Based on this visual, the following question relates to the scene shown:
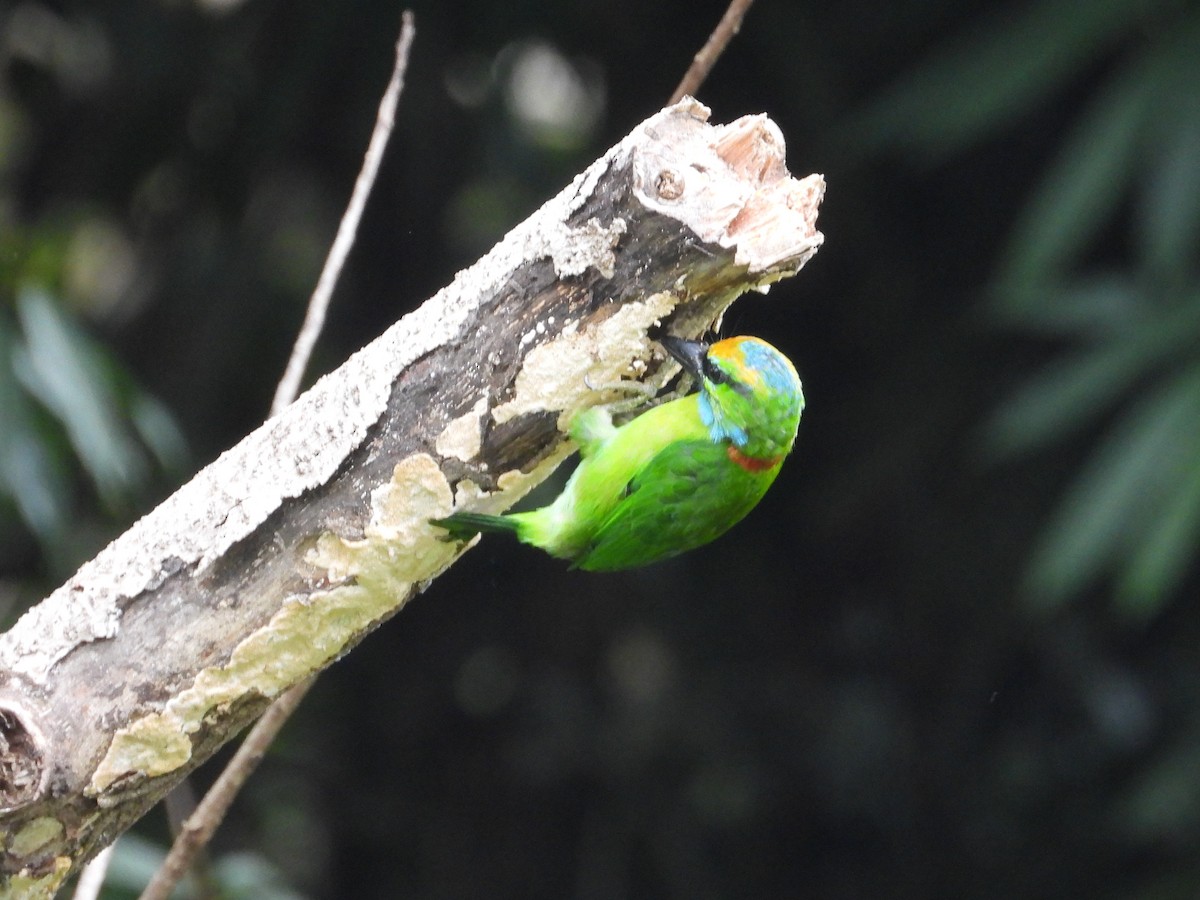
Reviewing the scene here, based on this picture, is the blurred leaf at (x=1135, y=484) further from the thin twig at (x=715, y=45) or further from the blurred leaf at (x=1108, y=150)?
the thin twig at (x=715, y=45)

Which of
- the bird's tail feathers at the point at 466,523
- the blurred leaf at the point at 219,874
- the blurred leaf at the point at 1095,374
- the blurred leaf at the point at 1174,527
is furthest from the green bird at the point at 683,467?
the blurred leaf at the point at 1095,374

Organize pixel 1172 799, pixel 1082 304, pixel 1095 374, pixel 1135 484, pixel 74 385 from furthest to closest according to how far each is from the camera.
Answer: pixel 1172 799 < pixel 1082 304 < pixel 1095 374 < pixel 1135 484 < pixel 74 385

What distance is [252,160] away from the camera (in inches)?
155

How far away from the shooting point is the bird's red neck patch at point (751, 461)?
6.06ft

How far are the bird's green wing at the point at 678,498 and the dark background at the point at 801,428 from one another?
1.70 metres

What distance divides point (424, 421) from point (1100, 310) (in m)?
2.44

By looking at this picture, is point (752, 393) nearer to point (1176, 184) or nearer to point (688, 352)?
point (688, 352)

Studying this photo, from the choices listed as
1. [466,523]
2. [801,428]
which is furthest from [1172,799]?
[466,523]

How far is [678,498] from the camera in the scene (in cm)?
187

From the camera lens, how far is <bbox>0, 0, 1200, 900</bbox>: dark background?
3504 mm

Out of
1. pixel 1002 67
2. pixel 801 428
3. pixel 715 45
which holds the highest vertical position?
pixel 1002 67

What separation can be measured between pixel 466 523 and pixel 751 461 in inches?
20.0

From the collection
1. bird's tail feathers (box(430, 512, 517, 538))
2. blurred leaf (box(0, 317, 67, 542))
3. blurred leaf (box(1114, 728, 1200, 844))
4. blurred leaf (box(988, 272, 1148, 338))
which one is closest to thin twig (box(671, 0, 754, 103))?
bird's tail feathers (box(430, 512, 517, 538))

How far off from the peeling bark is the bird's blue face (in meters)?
0.30
